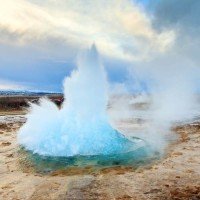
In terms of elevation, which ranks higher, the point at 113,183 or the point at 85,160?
the point at 85,160

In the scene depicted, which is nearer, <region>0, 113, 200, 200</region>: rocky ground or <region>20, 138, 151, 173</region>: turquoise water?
<region>0, 113, 200, 200</region>: rocky ground

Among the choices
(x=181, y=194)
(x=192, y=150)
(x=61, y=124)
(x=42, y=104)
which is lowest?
(x=181, y=194)

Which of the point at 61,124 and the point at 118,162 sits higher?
the point at 61,124

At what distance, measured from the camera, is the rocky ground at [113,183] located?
14023 mm

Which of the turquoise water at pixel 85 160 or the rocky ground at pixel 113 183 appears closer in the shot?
the rocky ground at pixel 113 183

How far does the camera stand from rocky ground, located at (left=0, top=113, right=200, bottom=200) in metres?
14.0

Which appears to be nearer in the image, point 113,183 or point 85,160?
point 113,183

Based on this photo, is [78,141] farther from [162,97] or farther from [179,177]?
[162,97]

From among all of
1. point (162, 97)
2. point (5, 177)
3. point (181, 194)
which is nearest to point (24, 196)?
point (5, 177)

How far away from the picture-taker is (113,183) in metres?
15.5

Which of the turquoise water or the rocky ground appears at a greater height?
the turquoise water

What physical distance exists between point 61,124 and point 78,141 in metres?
2.02

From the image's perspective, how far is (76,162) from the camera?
1955 centimetres

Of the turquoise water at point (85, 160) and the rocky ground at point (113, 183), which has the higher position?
the turquoise water at point (85, 160)
